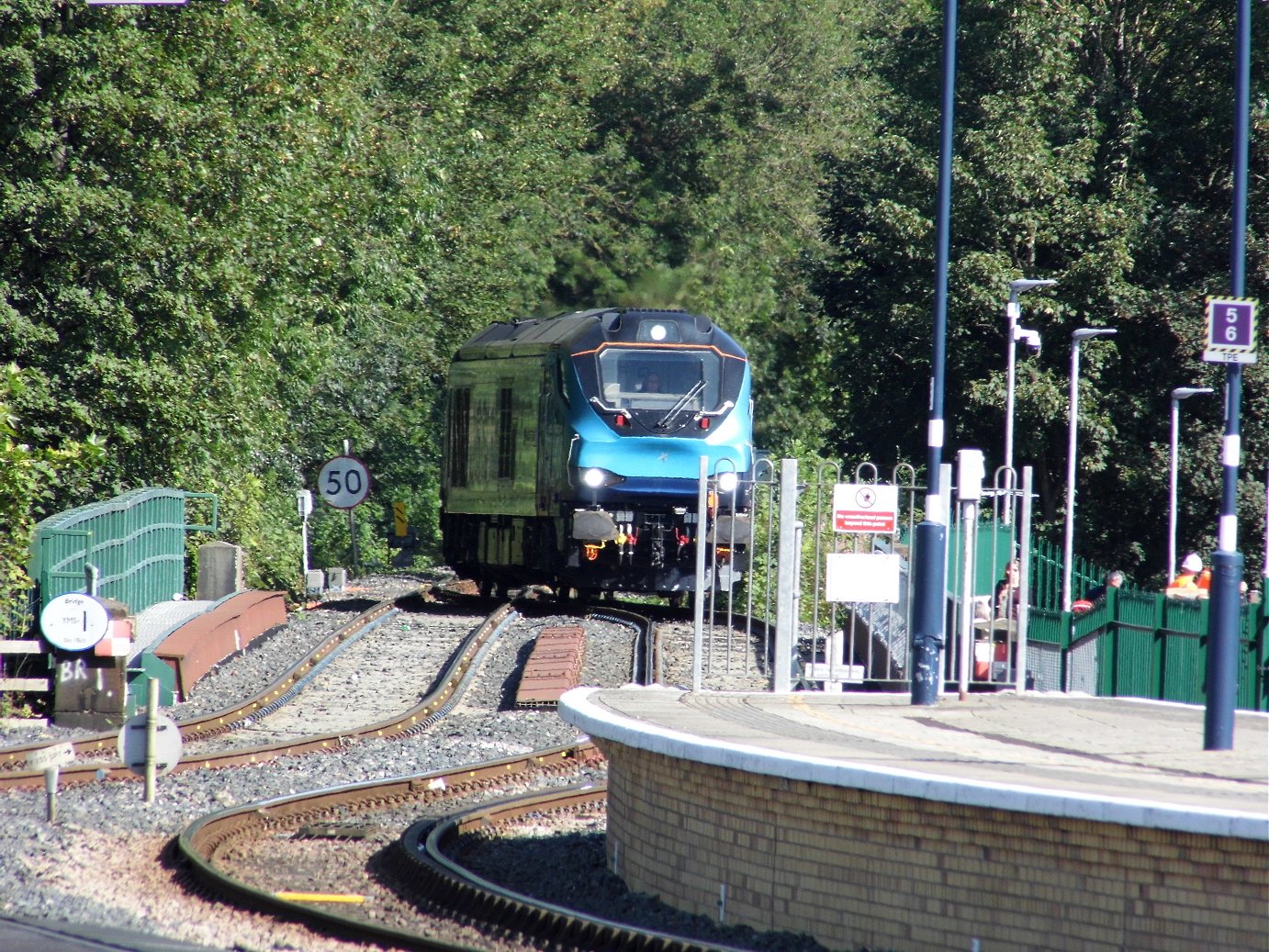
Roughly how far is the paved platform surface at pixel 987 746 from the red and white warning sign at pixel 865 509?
115 centimetres

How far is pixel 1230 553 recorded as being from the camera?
386 inches

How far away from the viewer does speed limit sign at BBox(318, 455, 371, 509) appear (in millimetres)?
29828

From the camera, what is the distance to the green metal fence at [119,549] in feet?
55.1

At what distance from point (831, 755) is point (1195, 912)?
2040 millimetres

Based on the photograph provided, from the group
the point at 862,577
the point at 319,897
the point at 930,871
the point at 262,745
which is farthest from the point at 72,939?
the point at 262,745

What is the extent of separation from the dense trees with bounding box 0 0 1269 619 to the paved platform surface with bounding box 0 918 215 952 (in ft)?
30.8

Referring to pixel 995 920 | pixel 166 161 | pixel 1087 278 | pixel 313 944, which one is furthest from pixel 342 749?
pixel 1087 278

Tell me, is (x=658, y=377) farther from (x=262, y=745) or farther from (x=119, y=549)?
(x=262, y=745)

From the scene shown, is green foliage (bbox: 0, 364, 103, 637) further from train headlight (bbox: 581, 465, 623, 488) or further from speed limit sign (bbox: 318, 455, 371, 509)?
speed limit sign (bbox: 318, 455, 371, 509)

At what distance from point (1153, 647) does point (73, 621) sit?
9.58 metres

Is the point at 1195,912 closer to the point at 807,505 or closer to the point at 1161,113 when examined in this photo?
the point at 807,505

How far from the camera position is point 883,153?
36.0 m

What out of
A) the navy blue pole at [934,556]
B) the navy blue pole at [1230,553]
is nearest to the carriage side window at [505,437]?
the navy blue pole at [934,556]

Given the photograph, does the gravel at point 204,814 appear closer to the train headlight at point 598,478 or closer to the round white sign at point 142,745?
the round white sign at point 142,745
